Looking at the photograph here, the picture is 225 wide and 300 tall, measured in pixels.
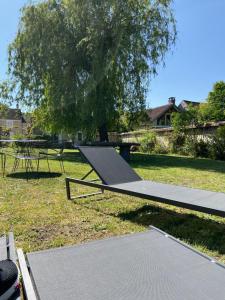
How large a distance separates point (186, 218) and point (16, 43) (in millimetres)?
13847

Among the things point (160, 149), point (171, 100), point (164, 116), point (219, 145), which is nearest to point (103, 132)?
point (160, 149)

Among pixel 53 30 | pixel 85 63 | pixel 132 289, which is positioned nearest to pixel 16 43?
pixel 53 30

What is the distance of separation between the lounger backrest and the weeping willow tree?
27.7 ft

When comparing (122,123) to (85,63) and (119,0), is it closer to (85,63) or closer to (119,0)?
(85,63)

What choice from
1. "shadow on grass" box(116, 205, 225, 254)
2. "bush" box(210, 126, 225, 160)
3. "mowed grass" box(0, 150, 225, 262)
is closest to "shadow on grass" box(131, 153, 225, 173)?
"bush" box(210, 126, 225, 160)

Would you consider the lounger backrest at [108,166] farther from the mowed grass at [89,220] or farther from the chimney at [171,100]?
the chimney at [171,100]

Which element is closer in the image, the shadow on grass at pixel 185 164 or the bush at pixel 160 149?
the shadow on grass at pixel 185 164

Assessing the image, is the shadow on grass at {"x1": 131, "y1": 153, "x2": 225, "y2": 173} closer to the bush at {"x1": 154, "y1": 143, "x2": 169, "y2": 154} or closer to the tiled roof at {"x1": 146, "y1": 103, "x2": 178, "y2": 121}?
the bush at {"x1": 154, "y1": 143, "x2": 169, "y2": 154}

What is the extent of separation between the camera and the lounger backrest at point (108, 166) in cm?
471

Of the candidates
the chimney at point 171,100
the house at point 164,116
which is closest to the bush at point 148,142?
the house at point 164,116

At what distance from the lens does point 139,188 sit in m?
4.16

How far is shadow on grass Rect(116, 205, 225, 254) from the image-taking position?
3.21m

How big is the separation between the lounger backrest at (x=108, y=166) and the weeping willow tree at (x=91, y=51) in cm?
843

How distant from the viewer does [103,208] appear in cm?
458
